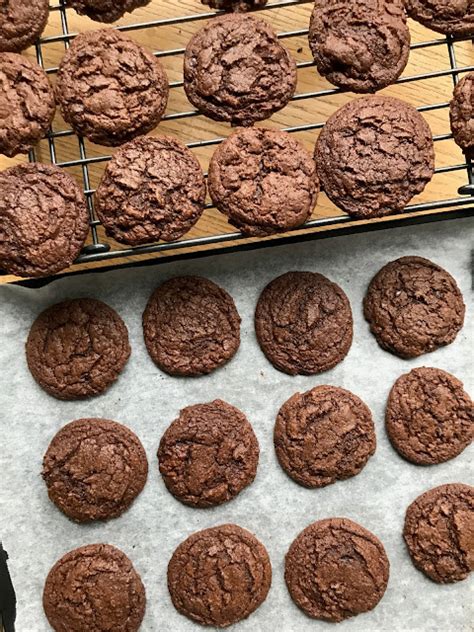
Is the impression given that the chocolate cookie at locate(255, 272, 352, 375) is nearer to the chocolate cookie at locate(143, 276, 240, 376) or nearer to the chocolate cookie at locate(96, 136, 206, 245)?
the chocolate cookie at locate(143, 276, 240, 376)

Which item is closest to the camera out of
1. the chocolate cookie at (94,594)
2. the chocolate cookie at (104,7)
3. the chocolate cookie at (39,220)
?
the chocolate cookie at (39,220)

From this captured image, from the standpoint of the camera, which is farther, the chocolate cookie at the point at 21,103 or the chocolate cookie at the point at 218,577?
the chocolate cookie at the point at 218,577

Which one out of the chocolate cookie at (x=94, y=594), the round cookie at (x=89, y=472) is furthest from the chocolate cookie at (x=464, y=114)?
the chocolate cookie at (x=94, y=594)

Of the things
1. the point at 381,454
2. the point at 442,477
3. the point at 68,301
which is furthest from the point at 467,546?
the point at 68,301

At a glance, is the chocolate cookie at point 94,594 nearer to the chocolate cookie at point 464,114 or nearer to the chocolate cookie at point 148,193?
the chocolate cookie at point 148,193

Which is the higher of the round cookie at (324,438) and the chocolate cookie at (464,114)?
the chocolate cookie at (464,114)

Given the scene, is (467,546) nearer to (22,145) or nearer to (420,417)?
(420,417)
